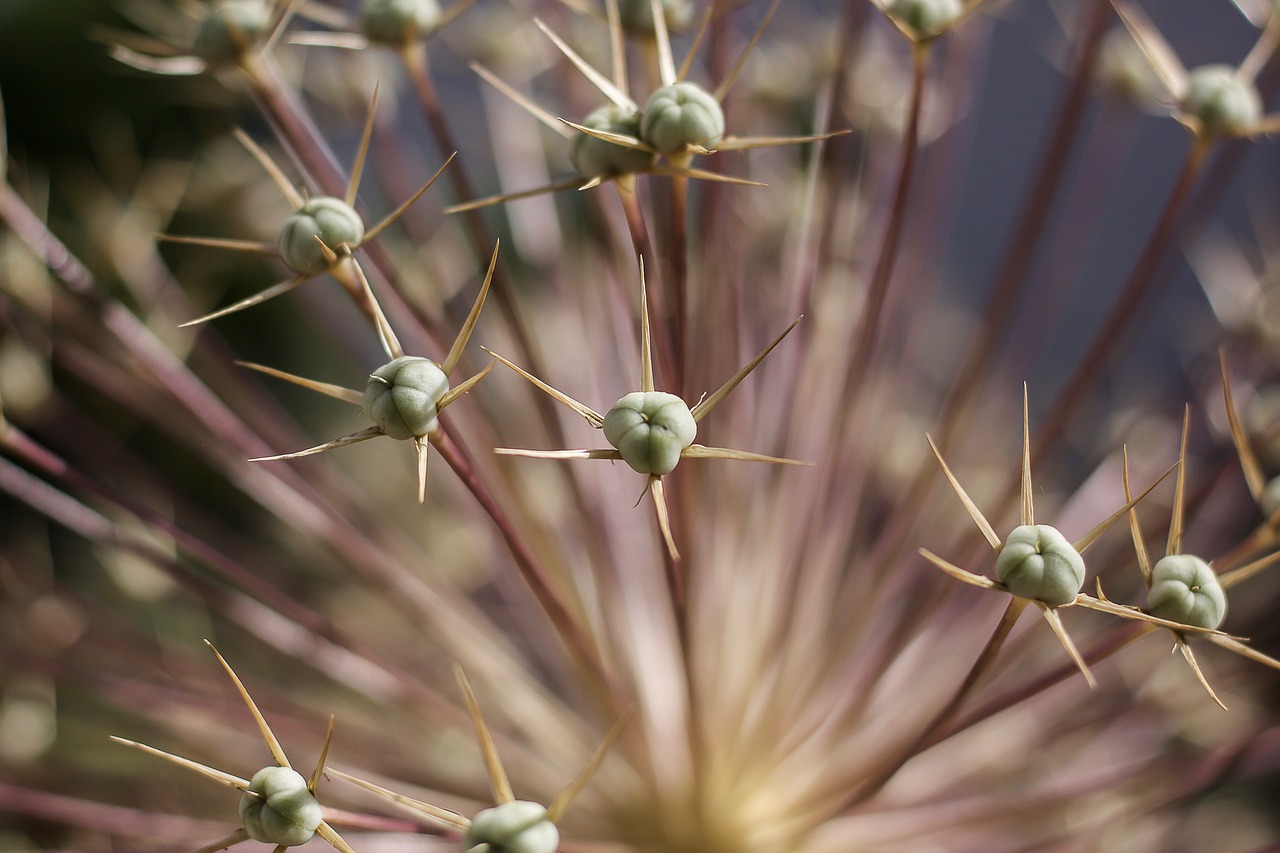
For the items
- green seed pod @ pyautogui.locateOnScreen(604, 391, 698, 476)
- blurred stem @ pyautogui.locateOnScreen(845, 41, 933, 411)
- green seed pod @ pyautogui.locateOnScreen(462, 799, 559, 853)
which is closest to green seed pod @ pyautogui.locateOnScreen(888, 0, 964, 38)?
blurred stem @ pyautogui.locateOnScreen(845, 41, 933, 411)

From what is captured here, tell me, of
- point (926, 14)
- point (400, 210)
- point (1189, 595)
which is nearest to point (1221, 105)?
point (926, 14)

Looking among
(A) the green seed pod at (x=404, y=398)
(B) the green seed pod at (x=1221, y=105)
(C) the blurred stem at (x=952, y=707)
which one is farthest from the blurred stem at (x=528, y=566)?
(B) the green seed pod at (x=1221, y=105)

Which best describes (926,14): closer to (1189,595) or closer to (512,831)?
(1189,595)

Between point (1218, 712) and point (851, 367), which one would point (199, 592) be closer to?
point (851, 367)

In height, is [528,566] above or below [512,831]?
above

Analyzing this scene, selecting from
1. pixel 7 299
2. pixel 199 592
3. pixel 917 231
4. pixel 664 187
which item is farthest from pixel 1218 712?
pixel 7 299

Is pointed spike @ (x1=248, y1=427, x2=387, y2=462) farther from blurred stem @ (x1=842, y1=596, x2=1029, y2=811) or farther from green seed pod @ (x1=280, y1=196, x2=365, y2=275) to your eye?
blurred stem @ (x1=842, y1=596, x2=1029, y2=811)

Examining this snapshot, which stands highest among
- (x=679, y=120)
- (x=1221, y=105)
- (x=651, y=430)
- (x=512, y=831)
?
(x=1221, y=105)
